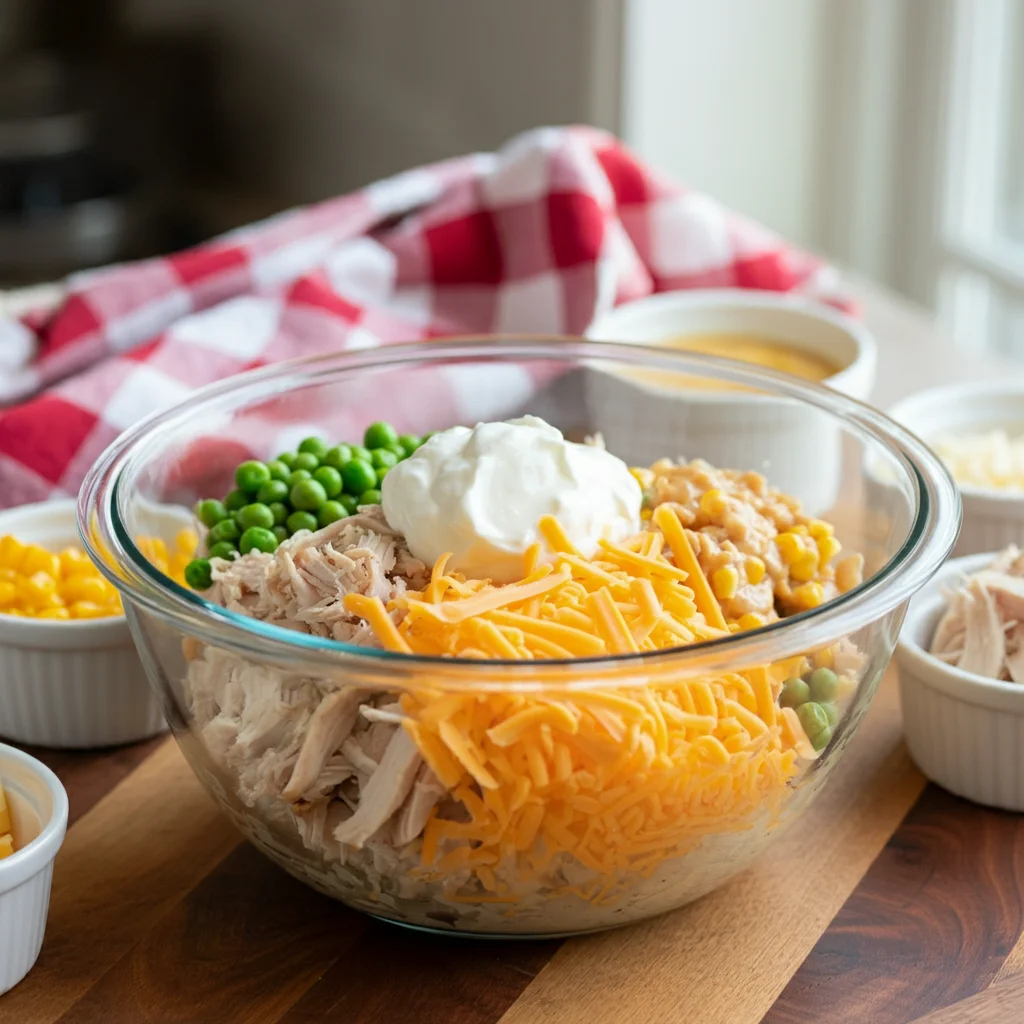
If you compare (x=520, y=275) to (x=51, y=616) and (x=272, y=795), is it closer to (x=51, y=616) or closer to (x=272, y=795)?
(x=51, y=616)

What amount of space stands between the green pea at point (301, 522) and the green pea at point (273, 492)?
0.11ft

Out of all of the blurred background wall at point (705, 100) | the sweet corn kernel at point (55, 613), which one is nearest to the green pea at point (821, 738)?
the sweet corn kernel at point (55, 613)

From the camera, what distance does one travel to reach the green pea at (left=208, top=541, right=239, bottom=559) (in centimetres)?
141

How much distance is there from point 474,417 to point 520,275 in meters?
0.51

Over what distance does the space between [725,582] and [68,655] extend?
24.7 inches

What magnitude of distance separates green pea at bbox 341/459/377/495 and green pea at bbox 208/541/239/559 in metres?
0.13

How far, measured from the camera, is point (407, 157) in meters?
3.76

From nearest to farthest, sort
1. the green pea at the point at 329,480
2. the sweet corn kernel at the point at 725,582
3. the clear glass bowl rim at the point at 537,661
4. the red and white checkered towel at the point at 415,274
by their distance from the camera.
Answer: the clear glass bowl rim at the point at 537,661 < the sweet corn kernel at the point at 725,582 < the green pea at the point at 329,480 < the red and white checkered towel at the point at 415,274

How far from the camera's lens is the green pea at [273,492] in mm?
1437

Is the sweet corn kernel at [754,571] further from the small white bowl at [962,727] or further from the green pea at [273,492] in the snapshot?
the green pea at [273,492]

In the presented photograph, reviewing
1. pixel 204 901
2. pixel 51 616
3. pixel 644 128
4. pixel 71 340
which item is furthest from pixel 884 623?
pixel 644 128

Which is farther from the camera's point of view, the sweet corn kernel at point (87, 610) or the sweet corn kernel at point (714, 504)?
the sweet corn kernel at point (87, 610)

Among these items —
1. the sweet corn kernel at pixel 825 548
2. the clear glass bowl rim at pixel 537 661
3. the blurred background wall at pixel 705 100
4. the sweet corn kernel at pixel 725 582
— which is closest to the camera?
the clear glass bowl rim at pixel 537 661

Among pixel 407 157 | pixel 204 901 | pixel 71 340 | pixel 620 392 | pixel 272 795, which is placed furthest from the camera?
pixel 407 157
